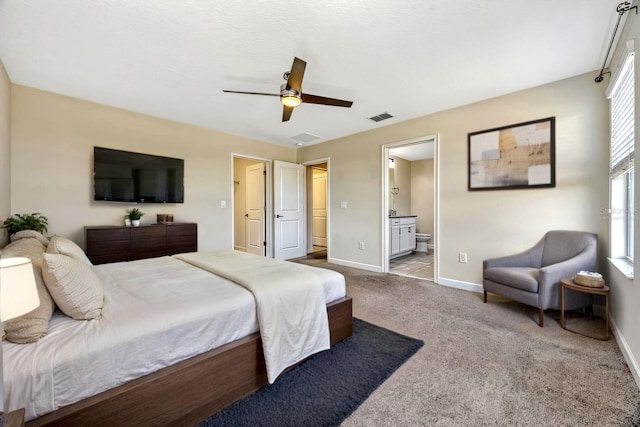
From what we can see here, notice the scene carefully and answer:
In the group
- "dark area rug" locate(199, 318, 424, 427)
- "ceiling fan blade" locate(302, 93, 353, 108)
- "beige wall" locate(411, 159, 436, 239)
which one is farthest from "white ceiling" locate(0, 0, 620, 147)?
"beige wall" locate(411, 159, 436, 239)

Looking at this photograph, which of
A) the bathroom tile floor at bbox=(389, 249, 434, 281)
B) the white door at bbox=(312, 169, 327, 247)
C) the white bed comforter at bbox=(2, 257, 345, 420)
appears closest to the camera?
the white bed comforter at bbox=(2, 257, 345, 420)

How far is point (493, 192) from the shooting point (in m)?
3.17

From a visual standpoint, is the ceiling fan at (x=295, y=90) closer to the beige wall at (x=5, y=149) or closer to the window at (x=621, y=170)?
the window at (x=621, y=170)

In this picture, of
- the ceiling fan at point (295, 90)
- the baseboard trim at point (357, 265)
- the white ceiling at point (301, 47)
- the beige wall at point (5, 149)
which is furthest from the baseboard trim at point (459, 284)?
the beige wall at point (5, 149)

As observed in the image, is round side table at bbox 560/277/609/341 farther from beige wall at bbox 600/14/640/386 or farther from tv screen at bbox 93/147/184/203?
tv screen at bbox 93/147/184/203

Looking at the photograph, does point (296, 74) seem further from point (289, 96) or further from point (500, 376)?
point (500, 376)

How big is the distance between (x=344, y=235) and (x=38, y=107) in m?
4.47

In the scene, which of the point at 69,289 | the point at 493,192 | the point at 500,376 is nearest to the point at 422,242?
the point at 493,192

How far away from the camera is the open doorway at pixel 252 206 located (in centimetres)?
Answer: 534

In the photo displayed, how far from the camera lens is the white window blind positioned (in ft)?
6.08

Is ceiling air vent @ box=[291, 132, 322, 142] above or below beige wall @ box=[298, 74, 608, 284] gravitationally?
above

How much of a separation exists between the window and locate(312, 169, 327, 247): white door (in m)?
5.50

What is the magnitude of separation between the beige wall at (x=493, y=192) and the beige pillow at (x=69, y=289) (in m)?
3.67

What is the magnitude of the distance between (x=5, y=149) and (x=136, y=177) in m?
1.15
